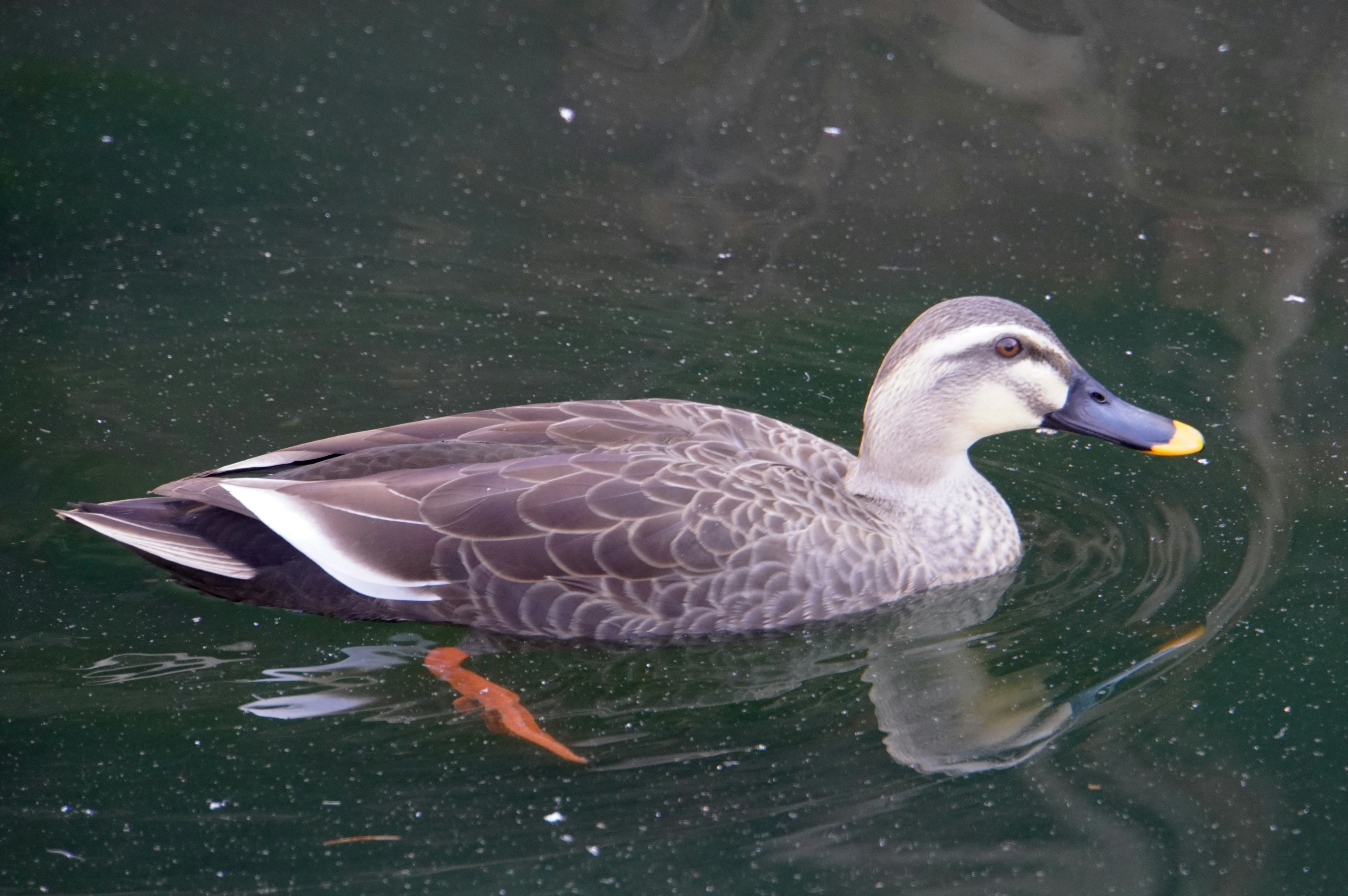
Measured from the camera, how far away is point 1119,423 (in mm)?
4773

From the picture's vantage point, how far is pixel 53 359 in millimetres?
5992

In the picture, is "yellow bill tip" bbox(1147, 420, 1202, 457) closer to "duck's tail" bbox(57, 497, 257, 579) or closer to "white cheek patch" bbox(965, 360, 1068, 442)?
"white cheek patch" bbox(965, 360, 1068, 442)

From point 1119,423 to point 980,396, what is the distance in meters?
0.47

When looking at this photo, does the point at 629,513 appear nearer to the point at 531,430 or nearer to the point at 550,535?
the point at 550,535

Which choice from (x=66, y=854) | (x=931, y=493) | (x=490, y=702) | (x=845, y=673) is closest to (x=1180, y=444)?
(x=931, y=493)

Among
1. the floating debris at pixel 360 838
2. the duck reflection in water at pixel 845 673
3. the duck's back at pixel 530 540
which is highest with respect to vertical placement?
the duck's back at pixel 530 540

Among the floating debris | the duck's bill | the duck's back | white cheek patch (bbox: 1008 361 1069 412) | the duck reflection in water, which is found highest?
white cheek patch (bbox: 1008 361 1069 412)

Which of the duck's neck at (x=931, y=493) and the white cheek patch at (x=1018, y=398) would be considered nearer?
the white cheek patch at (x=1018, y=398)

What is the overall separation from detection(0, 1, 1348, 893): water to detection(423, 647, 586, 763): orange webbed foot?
0.05m

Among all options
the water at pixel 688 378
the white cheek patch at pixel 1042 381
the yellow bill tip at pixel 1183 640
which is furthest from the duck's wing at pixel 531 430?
the yellow bill tip at pixel 1183 640

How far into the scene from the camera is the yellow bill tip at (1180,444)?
4738mm

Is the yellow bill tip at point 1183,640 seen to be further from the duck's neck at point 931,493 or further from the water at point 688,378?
the duck's neck at point 931,493

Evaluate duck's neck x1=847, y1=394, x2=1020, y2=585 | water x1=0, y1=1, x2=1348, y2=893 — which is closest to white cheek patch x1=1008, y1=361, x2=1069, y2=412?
duck's neck x1=847, y1=394, x2=1020, y2=585

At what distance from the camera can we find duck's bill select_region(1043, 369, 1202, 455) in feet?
15.6
